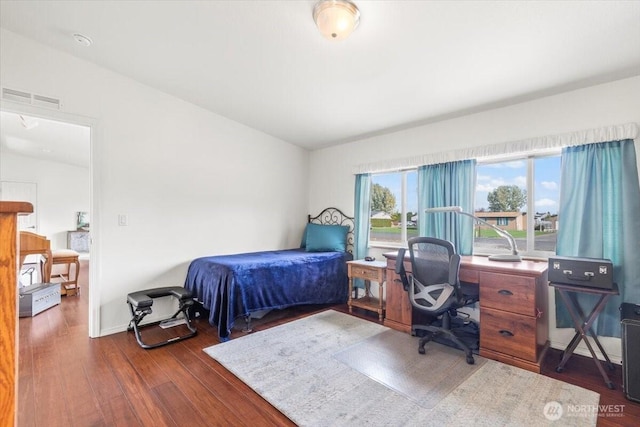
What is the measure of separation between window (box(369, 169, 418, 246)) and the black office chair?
1105mm

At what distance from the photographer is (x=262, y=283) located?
10.1ft

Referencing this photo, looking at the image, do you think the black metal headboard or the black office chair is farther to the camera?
the black metal headboard

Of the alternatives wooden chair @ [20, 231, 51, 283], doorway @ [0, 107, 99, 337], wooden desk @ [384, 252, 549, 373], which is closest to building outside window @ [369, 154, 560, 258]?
wooden desk @ [384, 252, 549, 373]

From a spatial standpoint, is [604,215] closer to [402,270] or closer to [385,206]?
[402,270]

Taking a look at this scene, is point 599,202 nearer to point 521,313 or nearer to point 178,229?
point 521,313

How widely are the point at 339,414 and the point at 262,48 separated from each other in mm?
2725

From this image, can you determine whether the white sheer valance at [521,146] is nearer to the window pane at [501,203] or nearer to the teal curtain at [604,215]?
the teal curtain at [604,215]

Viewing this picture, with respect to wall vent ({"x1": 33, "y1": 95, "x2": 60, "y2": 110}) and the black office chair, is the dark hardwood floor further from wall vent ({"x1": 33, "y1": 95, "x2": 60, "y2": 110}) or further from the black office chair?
wall vent ({"x1": 33, "y1": 95, "x2": 60, "y2": 110})

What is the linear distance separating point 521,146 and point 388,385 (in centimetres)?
245

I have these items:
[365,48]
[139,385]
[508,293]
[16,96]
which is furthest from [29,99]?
[508,293]

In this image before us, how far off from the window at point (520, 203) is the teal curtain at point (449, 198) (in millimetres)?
167

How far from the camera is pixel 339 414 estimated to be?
1.75 metres

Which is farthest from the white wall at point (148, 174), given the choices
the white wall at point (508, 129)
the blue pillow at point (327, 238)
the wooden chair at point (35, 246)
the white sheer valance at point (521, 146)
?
the white sheer valance at point (521, 146)

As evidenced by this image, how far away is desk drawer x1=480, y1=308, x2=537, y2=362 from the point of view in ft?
7.30
